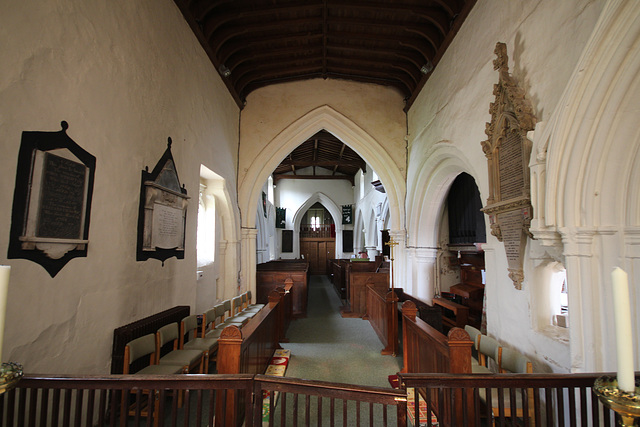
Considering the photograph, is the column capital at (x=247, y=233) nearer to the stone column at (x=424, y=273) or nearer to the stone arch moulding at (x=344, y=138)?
the stone arch moulding at (x=344, y=138)

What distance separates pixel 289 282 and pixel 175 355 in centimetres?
333

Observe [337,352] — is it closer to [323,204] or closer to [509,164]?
[509,164]

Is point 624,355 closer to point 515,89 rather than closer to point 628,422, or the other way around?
point 628,422

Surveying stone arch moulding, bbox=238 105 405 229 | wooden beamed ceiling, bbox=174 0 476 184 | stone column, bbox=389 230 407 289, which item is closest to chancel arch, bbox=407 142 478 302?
A: stone column, bbox=389 230 407 289

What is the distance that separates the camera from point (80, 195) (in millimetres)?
2340

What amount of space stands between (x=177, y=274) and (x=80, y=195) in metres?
1.78

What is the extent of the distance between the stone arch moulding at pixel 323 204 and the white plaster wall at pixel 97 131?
11557 mm

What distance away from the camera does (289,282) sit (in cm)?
639

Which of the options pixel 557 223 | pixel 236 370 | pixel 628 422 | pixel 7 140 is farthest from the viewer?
pixel 557 223

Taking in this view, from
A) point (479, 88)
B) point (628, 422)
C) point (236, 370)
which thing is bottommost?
point (236, 370)

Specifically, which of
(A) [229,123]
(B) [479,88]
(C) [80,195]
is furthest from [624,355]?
(A) [229,123]

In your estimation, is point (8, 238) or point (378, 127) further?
point (378, 127)

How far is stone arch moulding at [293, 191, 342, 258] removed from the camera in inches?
619

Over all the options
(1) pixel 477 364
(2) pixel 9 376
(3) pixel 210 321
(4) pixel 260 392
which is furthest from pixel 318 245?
(2) pixel 9 376
